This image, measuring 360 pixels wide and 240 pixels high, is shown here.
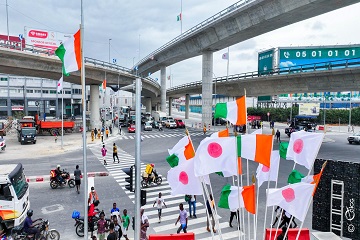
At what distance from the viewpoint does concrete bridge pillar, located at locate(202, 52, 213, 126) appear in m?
46.4

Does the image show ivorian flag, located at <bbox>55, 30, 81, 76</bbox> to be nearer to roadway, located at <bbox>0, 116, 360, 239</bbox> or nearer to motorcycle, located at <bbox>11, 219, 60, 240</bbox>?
motorcycle, located at <bbox>11, 219, 60, 240</bbox>

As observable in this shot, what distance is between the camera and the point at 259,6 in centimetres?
3161

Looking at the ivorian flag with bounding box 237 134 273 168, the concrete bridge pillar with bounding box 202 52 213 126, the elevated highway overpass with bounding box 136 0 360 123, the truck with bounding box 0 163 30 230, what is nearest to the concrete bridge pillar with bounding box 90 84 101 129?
the elevated highway overpass with bounding box 136 0 360 123

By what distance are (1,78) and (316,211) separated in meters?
93.0

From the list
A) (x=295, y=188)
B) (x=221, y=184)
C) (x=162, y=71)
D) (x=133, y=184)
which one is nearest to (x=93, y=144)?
(x=221, y=184)

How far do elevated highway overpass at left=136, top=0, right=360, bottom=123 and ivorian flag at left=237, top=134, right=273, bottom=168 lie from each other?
23356 millimetres

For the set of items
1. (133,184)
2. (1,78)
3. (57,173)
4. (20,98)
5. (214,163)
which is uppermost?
(1,78)

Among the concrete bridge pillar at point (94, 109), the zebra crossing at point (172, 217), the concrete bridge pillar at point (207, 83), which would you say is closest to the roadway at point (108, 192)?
the zebra crossing at point (172, 217)

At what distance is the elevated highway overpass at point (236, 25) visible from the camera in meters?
27.6

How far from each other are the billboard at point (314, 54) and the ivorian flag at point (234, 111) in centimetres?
6931

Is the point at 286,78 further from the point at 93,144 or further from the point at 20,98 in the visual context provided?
the point at 20,98

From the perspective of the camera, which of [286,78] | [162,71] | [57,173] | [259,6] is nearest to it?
[57,173]

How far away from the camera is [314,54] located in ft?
236

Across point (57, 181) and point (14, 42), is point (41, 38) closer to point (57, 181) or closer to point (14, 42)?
point (14, 42)
